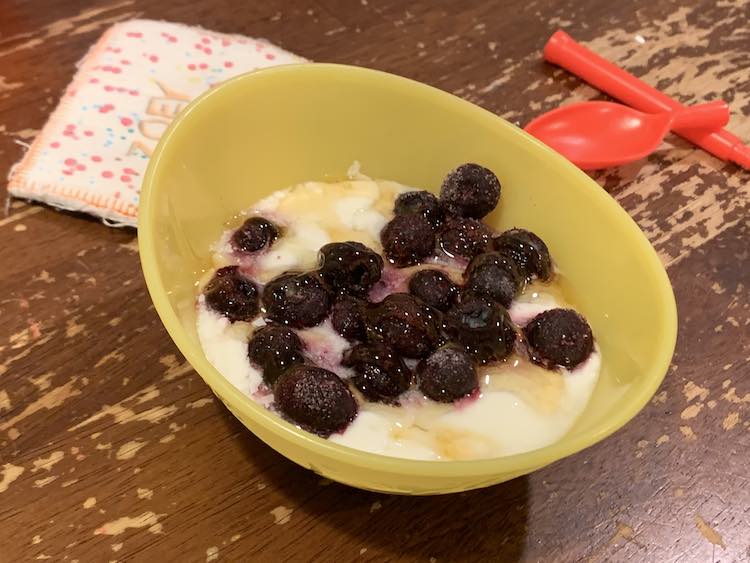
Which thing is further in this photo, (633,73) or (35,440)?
(633,73)

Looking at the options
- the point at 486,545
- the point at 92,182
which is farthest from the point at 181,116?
the point at 486,545

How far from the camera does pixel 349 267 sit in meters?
0.66

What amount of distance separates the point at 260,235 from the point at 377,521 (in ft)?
0.94

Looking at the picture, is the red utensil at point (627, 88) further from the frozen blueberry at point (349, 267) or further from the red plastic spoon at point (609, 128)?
the frozen blueberry at point (349, 267)

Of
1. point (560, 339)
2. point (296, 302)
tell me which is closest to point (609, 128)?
point (560, 339)

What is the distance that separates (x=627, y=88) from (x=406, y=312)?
55 cm

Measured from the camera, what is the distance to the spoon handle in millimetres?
923

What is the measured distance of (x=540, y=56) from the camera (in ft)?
3.50

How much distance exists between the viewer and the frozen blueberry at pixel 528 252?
70 centimetres

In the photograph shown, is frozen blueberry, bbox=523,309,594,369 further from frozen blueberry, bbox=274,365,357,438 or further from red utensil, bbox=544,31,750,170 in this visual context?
red utensil, bbox=544,31,750,170

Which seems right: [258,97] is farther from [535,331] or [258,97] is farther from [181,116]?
[535,331]

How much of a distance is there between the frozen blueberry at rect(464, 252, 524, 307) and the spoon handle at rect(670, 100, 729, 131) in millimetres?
388

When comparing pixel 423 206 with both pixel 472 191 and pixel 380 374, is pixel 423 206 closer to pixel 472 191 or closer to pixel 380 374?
pixel 472 191

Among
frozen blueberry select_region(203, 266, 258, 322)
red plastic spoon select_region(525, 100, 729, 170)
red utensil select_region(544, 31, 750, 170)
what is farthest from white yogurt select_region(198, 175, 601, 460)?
red utensil select_region(544, 31, 750, 170)
